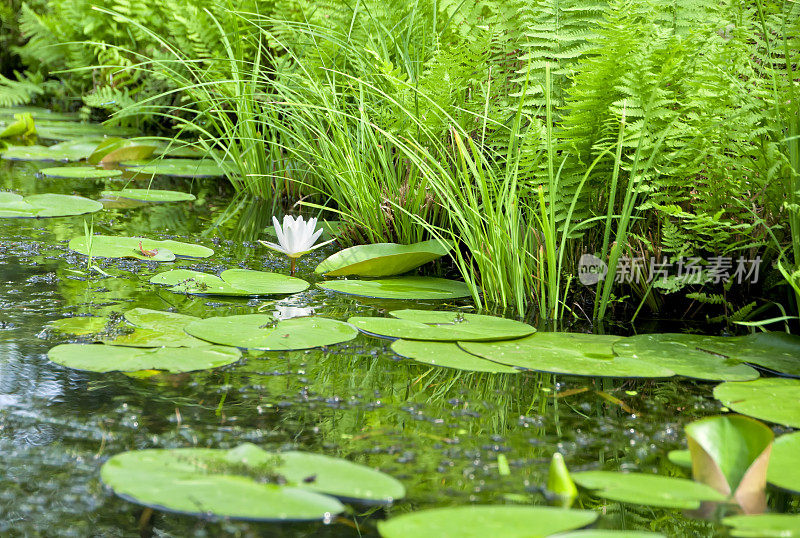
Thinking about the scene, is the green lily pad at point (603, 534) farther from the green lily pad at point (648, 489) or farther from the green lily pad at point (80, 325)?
the green lily pad at point (80, 325)

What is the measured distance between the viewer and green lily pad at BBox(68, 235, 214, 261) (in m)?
2.47

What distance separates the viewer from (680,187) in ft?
7.45

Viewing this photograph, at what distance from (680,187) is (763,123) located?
0.30 metres

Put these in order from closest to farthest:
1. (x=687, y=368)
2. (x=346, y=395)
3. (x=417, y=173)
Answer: (x=346, y=395) → (x=687, y=368) → (x=417, y=173)

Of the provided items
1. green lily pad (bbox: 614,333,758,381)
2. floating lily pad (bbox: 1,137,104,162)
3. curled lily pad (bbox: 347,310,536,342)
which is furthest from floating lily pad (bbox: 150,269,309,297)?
floating lily pad (bbox: 1,137,104,162)

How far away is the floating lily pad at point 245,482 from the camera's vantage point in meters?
1.05

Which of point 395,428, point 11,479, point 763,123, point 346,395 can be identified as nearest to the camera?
point 11,479

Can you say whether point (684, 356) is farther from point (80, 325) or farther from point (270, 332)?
point (80, 325)

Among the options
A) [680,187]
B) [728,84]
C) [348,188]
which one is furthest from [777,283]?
[348,188]

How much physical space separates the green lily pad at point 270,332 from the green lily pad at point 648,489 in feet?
2.54

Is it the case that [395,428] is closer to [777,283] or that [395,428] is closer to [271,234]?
[777,283]

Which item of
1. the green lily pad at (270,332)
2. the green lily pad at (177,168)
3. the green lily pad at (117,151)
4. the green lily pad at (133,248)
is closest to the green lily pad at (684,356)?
the green lily pad at (270,332)

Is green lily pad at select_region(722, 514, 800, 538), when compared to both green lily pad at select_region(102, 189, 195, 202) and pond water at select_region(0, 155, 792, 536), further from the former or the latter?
green lily pad at select_region(102, 189, 195, 202)

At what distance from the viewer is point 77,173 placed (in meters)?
3.90
